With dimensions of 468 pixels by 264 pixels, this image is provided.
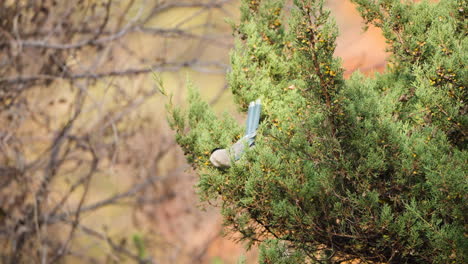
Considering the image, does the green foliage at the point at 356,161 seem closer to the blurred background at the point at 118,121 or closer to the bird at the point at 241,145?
the bird at the point at 241,145

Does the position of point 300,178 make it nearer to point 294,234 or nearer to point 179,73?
point 294,234

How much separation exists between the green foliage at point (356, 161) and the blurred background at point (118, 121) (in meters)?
3.15

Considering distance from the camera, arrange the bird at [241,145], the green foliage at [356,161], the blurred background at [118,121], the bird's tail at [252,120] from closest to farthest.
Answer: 1. the green foliage at [356,161]
2. the bird at [241,145]
3. the bird's tail at [252,120]
4. the blurred background at [118,121]

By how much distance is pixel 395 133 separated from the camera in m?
2.50

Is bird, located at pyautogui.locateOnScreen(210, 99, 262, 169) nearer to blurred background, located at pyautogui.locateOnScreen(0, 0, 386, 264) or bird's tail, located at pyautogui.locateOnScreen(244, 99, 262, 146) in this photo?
bird's tail, located at pyautogui.locateOnScreen(244, 99, 262, 146)

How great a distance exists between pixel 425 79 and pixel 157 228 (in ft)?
14.4

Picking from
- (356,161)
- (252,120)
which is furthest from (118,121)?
(356,161)

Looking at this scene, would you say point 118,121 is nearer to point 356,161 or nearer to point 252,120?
point 252,120

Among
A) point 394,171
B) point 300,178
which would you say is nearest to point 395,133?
point 394,171

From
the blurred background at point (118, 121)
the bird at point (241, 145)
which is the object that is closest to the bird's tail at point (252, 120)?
the bird at point (241, 145)

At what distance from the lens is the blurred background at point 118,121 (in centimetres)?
610

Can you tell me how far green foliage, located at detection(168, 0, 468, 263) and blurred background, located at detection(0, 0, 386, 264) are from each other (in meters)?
3.15

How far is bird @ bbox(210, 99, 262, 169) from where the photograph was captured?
2828mm

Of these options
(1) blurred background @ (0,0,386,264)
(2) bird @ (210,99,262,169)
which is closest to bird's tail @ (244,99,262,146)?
(2) bird @ (210,99,262,169)
